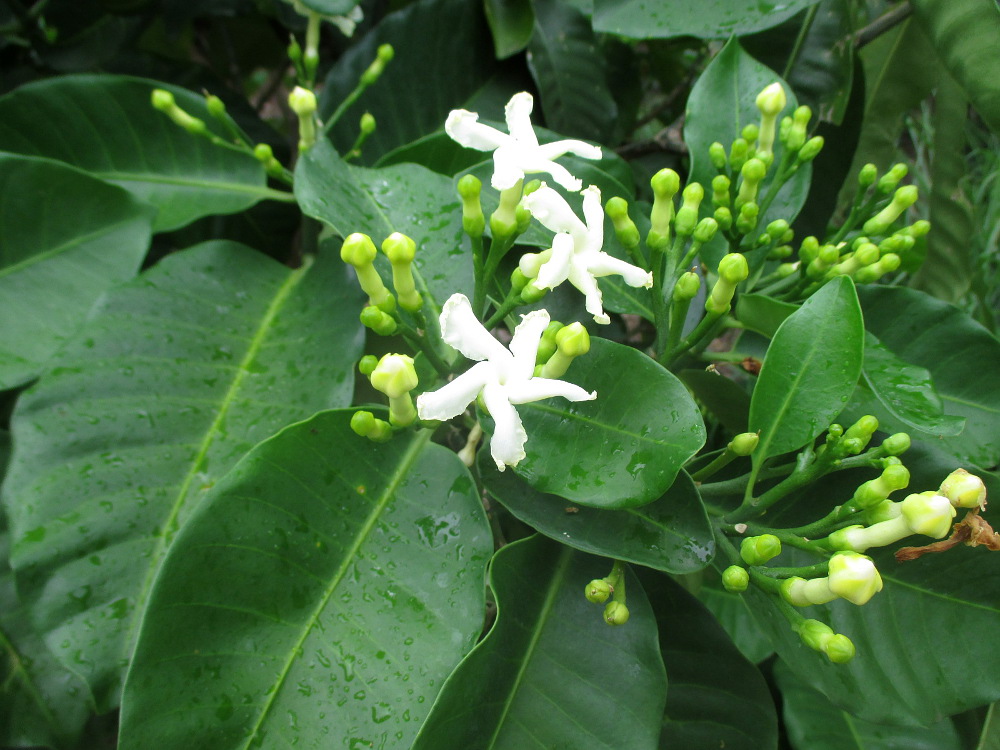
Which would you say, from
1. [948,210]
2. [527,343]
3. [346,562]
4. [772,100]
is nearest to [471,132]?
[527,343]

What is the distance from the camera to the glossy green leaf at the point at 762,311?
81 cm

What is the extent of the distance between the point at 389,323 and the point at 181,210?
2.35 feet

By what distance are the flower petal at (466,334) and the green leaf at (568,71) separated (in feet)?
2.65

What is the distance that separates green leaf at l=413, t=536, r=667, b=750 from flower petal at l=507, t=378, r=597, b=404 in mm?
215

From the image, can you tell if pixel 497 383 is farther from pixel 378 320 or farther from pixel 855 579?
pixel 855 579

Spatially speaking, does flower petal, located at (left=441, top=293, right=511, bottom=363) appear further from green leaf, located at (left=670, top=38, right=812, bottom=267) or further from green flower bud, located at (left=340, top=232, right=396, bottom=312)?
green leaf, located at (left=670, top=38, right=812, bottom=267)

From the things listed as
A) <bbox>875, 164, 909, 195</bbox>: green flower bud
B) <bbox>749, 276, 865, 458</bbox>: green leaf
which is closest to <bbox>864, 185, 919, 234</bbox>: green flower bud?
<bbox>875, 164, 909, 195</bbox>: green flower bud

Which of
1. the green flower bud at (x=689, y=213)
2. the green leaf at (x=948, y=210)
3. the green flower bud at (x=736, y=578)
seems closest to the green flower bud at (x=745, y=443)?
the green flower bud at (x=736, y=578)

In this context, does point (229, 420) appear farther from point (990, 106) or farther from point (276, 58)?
point (276, 58)

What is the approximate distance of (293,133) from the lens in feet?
6.03

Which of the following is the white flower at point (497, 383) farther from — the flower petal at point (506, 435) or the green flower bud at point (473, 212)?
the green flower bud at point (473, 212)

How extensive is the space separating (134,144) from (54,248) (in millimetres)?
264

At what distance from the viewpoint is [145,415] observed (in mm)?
921

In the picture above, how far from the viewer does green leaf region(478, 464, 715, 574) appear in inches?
27.5
